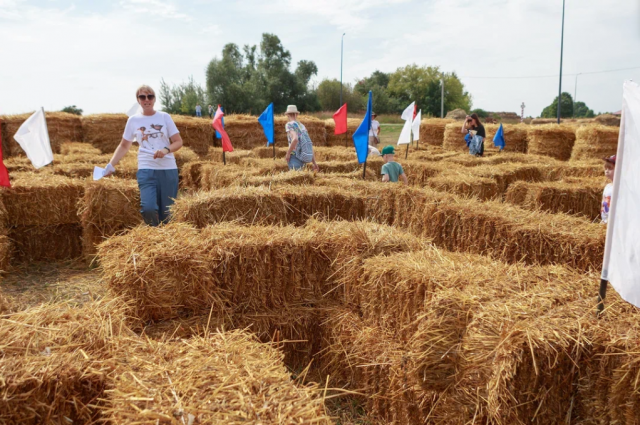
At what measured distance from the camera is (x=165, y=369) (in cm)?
238

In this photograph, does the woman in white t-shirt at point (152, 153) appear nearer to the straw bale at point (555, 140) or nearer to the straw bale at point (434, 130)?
the straw bale at point (555, 140)

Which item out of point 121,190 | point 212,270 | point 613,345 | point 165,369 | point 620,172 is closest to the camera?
point 165,369

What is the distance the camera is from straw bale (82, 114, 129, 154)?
672 inches

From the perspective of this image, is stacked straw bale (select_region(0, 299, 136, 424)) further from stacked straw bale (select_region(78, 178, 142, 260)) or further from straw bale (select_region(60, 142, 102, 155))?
straw bale (select_region(60, 142, 102, 155))

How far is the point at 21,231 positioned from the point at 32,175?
1.29m

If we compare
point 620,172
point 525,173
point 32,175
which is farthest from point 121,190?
point 525,173

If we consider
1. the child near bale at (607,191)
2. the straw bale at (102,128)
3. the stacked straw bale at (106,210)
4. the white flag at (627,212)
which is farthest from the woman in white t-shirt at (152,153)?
the straw bale at (102,128)

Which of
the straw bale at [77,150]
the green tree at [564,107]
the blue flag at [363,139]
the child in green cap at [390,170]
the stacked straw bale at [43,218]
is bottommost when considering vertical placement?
the stacked straw bale at [43,218]

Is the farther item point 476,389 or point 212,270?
point 212,270

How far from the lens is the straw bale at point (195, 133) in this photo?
17156mm

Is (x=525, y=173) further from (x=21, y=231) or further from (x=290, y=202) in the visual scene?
(x=21, y=231)

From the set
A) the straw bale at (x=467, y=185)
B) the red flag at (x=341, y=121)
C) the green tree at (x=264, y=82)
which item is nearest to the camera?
the straw bale at (x=467, y=185)

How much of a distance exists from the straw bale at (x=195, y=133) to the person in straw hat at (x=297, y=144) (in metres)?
8.56

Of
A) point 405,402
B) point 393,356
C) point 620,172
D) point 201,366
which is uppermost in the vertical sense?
point 620,172
